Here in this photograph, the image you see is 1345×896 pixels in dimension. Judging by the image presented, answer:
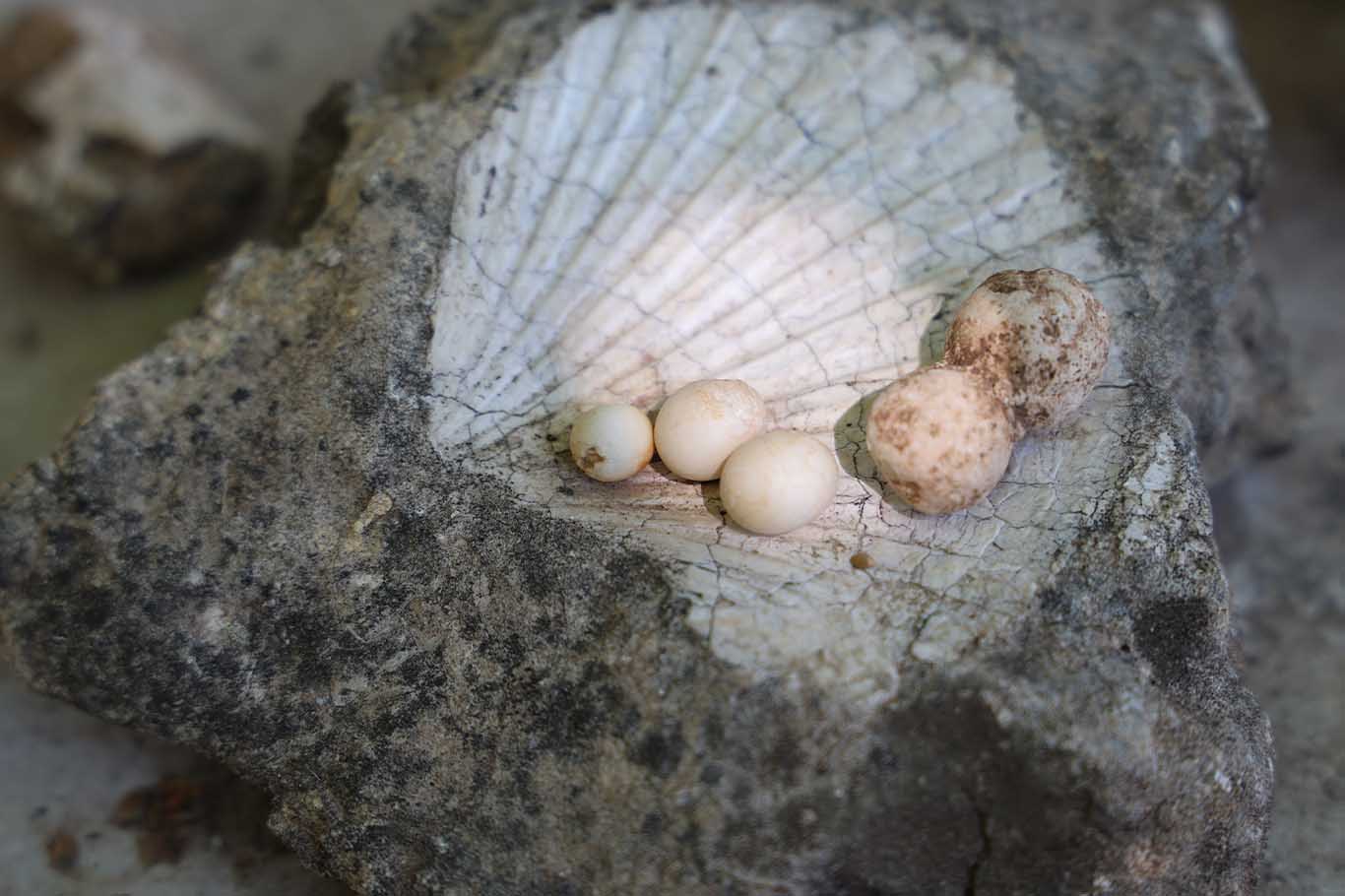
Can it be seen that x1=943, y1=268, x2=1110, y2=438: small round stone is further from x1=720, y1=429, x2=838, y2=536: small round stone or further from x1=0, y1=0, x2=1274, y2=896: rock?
x1=720, y1=429, x2=838, y2=536: small round stone

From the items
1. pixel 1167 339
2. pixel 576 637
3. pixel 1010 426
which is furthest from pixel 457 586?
pixel 1167 339

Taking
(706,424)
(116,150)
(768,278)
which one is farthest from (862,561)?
(116,150)

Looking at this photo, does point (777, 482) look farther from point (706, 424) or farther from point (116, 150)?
point (116, 150)

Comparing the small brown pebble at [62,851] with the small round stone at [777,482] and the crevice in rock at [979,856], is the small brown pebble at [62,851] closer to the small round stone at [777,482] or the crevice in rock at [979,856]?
the small round stone at [777,482]

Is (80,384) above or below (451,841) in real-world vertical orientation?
above

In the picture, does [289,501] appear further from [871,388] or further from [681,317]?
[871,388]

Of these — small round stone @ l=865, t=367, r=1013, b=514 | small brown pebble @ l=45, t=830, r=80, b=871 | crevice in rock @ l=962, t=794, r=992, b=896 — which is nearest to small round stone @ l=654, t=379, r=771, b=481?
small round stone @ l=865, t=367, r=1013, b=514

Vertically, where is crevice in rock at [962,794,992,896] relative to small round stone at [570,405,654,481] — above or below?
below
